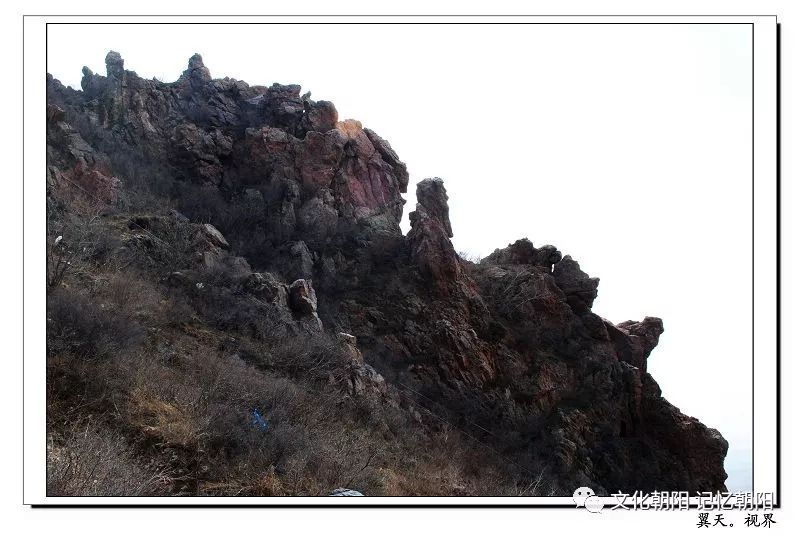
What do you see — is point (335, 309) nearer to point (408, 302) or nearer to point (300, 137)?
point (408, 302)

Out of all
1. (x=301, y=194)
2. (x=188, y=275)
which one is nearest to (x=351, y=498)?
(x=188, y=275)

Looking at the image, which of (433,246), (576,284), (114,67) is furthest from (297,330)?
(114,67)

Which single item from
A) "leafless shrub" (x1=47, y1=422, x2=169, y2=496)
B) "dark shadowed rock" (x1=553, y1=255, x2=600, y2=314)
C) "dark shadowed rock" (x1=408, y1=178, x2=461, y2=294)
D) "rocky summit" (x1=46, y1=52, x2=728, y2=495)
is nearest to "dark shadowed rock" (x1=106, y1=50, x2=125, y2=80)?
"rocky summit" (x1=46, y1=52, x2=728, y2=495)

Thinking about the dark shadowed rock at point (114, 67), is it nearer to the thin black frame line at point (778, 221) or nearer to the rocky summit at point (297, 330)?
the rocky summit at point (297, 330)

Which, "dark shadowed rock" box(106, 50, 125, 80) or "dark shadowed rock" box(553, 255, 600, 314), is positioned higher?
"dark shadowed rock" box(106, 50, 125, 80)

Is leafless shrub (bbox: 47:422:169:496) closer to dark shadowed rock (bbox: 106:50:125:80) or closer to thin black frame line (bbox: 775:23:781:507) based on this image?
thin black frame line (bbox: 775:23:781:507)

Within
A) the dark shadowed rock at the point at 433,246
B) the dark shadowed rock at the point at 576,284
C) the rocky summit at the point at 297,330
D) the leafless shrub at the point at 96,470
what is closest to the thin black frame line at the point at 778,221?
the rocky summit at the point at 297,330

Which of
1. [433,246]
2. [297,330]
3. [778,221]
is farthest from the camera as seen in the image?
[433,246]

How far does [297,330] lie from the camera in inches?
428

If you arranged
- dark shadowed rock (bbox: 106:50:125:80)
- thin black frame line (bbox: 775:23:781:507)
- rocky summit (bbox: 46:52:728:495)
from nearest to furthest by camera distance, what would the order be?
thin black frame line (bbox: 775:23:781:507) < rocky summit (bbox: 46:52:728:495) < dark shadowed rock (bbox: 106:50:125:80)

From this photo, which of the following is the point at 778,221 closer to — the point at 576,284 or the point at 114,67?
the point at 576,284

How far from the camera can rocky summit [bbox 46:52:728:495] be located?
5898 millimetres

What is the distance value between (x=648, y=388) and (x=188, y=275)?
12.2 metres

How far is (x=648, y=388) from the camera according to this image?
14719mm
